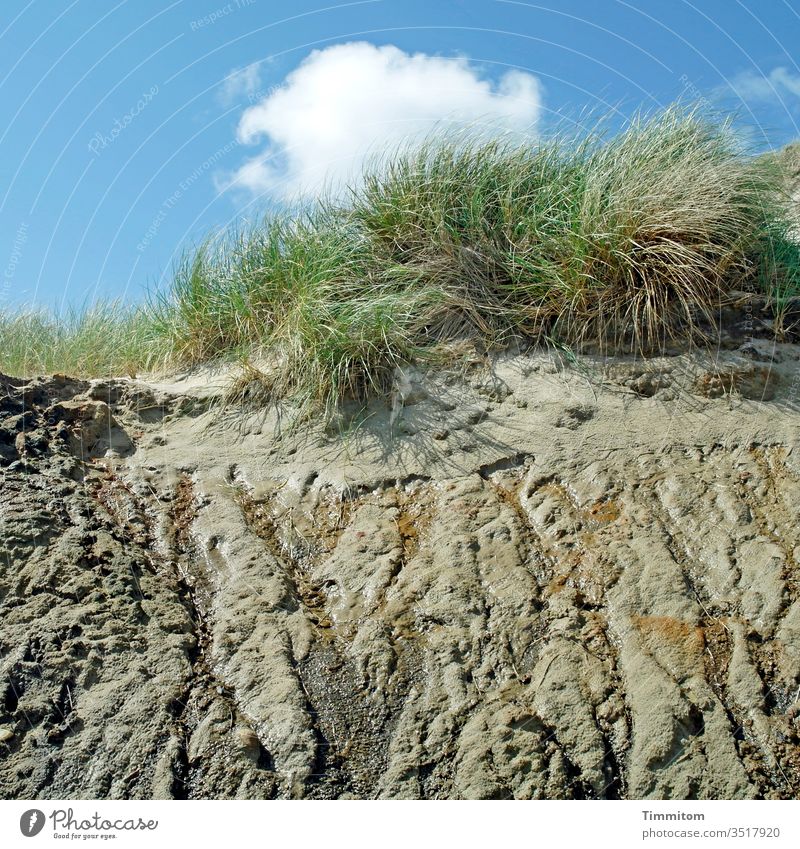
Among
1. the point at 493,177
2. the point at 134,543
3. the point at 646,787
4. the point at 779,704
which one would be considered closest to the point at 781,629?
the point at 779,704

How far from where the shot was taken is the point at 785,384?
5.09 metres

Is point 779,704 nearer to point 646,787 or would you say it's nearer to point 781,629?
point 781,629

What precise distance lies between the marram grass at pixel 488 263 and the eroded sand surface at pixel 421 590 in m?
0.33

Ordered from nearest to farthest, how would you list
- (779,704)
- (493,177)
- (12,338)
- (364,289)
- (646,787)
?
(646,787) < (779,704) < (364,289) < (493,177) < (12,338)

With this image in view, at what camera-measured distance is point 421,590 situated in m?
4.17

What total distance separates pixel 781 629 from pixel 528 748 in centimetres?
128
